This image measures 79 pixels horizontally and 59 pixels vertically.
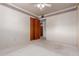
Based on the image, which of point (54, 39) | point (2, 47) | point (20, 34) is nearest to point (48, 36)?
point (54, 39)

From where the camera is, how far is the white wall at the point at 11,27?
3.36 meters

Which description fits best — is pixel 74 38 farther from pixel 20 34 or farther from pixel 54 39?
pixel 20 34

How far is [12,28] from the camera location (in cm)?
388

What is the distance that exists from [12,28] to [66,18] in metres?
3.68

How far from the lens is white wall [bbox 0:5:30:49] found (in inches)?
132

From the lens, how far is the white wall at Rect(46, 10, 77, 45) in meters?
4.48

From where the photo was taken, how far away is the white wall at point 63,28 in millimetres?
4477

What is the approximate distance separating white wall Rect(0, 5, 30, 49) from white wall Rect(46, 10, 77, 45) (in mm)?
2368

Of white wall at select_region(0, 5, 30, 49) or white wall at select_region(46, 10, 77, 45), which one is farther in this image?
white wall at select_region(46, 10, 77, 45)

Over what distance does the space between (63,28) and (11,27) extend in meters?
3.59

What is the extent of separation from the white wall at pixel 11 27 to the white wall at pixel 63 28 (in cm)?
237

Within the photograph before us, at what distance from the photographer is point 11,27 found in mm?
3809

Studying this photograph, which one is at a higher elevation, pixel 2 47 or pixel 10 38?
pixel 10 38

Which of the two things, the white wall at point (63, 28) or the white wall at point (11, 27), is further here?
the white wall at point (63, 28)
